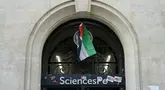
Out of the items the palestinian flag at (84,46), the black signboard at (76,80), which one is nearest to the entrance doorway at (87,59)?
the black signboard at (76,80)

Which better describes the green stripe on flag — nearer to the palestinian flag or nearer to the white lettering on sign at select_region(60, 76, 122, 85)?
the palestinian flag

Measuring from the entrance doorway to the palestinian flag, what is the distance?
0.32 m

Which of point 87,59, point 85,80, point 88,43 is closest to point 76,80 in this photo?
point 85,80

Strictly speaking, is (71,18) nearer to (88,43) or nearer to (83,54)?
(88,43)

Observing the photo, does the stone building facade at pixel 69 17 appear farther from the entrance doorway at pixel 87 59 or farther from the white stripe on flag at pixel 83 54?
the white stripe on flag at pixel 83 54

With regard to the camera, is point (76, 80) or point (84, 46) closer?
point (76, 80)

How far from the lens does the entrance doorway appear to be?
33.5 feet

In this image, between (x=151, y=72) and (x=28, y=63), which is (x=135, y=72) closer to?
(x=151, y=72)

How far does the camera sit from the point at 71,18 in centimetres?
1037

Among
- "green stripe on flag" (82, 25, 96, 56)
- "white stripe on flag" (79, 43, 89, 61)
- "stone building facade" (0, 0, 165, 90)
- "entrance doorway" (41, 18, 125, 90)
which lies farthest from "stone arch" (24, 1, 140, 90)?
"white stripe on flag" (79, 43, 89, 61)

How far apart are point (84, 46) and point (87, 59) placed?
505mm

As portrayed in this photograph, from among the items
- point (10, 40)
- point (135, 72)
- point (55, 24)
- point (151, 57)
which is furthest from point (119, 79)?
Answer: point (10, 40)

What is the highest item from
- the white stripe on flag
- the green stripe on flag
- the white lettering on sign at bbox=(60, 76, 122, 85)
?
the green stripe on flag

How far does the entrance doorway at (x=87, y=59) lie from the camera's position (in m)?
10.2
